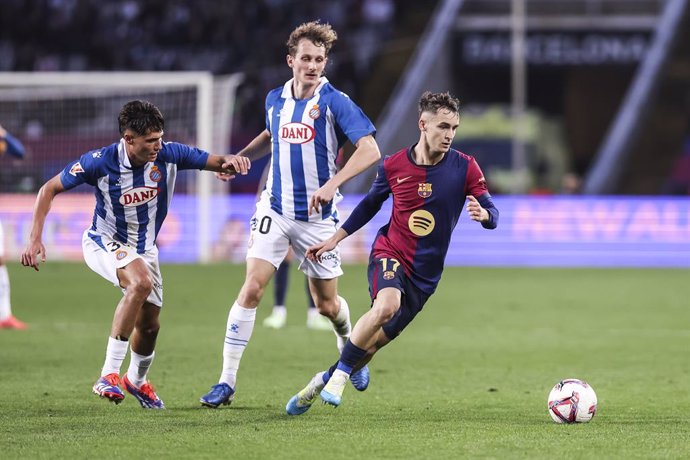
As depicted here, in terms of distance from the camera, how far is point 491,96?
36625 mm

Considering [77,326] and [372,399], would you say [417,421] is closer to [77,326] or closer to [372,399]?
[372,399]

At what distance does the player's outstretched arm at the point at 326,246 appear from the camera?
24.4ft

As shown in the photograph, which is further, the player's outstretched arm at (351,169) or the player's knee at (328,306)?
the player's knee at (328,306)

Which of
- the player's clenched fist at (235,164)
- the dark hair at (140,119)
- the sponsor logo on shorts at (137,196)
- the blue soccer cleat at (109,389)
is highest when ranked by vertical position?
the dark hair at (140,119)

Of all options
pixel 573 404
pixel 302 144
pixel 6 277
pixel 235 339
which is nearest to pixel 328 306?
pixel 235 339

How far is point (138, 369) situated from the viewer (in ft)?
25.7

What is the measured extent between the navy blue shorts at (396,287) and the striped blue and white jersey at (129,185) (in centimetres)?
130

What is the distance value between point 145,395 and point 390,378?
7.83ft

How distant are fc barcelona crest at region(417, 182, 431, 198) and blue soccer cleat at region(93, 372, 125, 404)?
2115mm

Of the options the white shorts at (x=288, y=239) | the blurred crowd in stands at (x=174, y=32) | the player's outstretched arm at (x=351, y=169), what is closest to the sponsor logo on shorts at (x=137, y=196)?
the white shorts at (x=288, y=239)

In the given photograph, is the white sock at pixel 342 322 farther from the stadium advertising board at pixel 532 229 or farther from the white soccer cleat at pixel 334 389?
the stadium advertising board at pixel 532 229

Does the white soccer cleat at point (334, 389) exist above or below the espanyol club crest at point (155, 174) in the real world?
below

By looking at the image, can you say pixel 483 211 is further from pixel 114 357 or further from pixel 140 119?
pixel 114 357

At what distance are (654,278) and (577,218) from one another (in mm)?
2966
